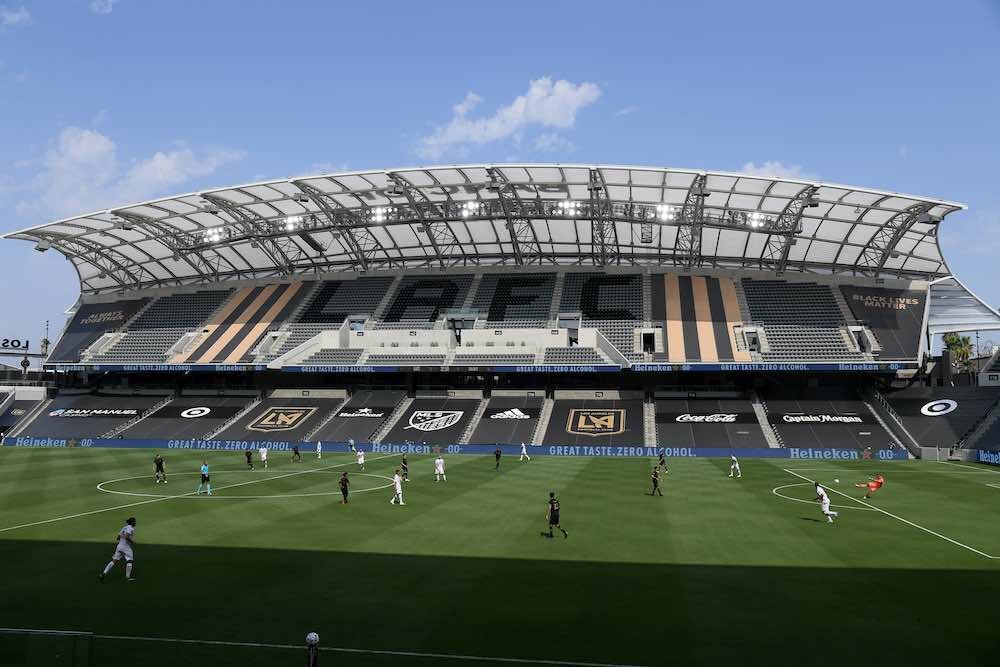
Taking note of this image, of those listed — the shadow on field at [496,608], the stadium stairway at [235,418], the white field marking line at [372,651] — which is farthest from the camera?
the stadium stairway at [235,418]

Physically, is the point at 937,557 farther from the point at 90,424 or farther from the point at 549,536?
the point at 90,424

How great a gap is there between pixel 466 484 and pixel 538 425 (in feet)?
79.3

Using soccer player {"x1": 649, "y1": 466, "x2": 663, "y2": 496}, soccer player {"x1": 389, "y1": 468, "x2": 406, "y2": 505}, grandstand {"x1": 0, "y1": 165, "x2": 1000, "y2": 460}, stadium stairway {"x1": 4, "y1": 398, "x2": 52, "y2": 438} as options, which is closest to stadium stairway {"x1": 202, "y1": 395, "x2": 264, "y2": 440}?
grandstand {"x1": 0, "y1": 165, "x2": 1000, "y2": 460}

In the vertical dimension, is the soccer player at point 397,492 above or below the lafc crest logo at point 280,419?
below

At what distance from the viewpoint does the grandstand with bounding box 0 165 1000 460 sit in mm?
54625

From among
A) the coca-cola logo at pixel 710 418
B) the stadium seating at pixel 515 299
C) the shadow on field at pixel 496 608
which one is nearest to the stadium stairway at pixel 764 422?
the coca-cola logo at pixel 710 418

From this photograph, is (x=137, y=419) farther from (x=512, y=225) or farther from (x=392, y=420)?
(x=512, y=225)

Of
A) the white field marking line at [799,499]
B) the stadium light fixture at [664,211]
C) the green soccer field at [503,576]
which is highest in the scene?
the stadium light fixture at [664,211]

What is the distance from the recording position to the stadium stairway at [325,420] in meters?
57.9

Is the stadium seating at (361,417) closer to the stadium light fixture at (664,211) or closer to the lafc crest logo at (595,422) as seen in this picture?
the lafc crest logo at (595,422)

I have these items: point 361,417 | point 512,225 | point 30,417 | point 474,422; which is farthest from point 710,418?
point 30,417

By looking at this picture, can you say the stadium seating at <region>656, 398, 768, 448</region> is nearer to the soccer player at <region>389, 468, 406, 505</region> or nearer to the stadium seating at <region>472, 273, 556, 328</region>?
the stadium seating at <region>472, 273, 556, 328</region>

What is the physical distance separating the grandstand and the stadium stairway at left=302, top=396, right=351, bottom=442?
267 mm

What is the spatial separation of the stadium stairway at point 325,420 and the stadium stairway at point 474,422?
13.1m
